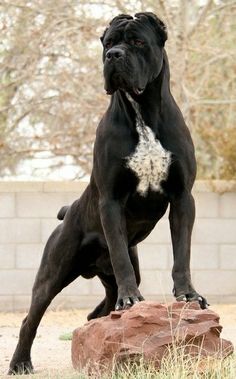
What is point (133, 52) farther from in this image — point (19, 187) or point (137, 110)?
point (19, 187)

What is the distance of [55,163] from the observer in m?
17.8

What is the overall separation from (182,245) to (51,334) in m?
4.62

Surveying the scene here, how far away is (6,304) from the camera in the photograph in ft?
40.8

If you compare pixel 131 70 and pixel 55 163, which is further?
pixel 55 163

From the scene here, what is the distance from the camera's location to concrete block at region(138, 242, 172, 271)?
12.5 m

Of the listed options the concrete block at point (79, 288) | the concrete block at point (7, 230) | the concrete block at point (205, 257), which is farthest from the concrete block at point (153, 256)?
the concrete block at point (7, 230)

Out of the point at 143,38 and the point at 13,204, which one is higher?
the point at 143,38

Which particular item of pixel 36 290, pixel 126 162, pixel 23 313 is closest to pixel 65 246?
pixel 36 290

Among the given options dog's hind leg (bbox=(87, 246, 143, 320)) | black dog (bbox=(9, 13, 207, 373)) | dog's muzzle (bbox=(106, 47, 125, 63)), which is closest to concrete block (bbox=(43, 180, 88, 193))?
dog's hind leg (bbox=(87, 246, 143, 320))

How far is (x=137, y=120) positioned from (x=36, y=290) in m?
1.71

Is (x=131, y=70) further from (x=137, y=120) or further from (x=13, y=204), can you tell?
(x=13, y=204)

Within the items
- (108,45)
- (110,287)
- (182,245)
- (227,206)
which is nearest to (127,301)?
(182,245)

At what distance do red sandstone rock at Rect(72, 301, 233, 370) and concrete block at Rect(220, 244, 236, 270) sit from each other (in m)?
6.89

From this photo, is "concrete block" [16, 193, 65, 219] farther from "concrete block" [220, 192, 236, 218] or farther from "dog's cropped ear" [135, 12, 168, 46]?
"dog's cropped ear" [135, 12, 168, 46]
